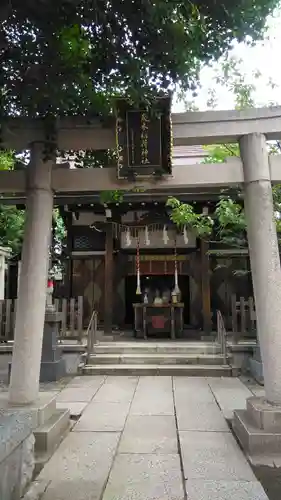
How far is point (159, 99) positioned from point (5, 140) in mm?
2091

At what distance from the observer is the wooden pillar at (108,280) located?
40.5 feet

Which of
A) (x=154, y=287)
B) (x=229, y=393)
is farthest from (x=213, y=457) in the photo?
(x=154, y=287)

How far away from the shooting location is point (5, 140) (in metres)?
5.06

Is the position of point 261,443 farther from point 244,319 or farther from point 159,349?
point 159,349

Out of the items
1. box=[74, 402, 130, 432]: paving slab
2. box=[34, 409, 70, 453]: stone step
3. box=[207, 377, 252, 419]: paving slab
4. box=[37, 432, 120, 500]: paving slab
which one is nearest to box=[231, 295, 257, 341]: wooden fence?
box=[207, 377, 252, 419]: paving slab

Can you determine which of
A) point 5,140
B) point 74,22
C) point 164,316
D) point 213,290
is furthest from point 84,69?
point 213,290

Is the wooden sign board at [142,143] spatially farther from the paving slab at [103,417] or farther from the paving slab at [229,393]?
the paving slab at [229,393]

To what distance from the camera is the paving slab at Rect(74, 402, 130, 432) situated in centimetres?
515

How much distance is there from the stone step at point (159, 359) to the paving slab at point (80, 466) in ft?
14.3

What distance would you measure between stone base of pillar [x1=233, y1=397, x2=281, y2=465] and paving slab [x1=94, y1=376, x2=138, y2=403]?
2.56 metres

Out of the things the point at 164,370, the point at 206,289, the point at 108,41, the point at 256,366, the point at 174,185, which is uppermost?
the point at 108,41

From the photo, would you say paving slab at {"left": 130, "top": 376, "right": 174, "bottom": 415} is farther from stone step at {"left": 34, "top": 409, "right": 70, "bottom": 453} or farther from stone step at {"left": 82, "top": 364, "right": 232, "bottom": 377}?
stone step at {"left": 34, "top": 409, "right": 70, "bottom": 453}

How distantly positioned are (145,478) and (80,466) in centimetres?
72

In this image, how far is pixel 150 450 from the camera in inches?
170
